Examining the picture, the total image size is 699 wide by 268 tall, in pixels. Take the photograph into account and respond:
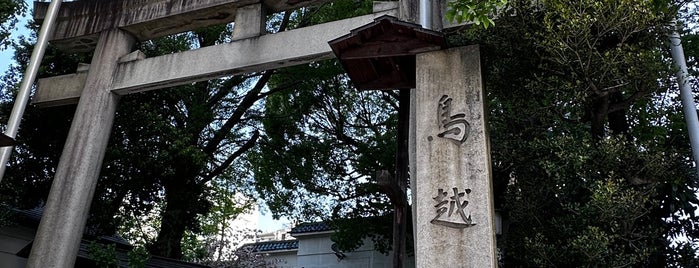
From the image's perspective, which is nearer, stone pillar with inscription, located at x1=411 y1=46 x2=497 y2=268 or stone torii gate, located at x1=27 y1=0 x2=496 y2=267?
stone pillar with inscription, located at x1=411 y1=46 x2=497 y2=268

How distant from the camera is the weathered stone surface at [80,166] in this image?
7.38m

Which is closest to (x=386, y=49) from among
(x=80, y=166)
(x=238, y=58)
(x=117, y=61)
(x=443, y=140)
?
(x=443, y=140)

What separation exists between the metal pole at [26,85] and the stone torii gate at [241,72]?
0.72 meters

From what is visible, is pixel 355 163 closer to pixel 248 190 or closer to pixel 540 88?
pixel 248 190

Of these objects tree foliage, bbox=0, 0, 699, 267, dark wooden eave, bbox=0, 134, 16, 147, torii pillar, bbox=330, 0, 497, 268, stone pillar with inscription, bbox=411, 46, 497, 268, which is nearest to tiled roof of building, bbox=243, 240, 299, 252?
tree foliage, bbox=0, 0, 699, 267

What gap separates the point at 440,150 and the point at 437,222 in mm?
644

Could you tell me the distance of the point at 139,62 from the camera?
8.45 meters

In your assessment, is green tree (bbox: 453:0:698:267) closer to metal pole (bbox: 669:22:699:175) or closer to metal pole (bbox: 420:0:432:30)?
metal pole (bbox: 669:22:699:175)

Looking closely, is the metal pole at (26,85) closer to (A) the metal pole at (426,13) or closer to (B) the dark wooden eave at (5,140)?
(B) the dark wooden eave at (5,140)

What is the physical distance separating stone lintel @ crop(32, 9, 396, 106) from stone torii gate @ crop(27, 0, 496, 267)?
16 mm

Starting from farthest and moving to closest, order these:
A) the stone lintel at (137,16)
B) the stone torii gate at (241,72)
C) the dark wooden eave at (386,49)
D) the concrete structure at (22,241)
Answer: the concrete structure at (22,241) → the stone lintel at (137,16) → the dark wooden eave at (386,49) → the stone torii gate at (241,72)

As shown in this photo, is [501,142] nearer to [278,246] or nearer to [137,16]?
[137,16]

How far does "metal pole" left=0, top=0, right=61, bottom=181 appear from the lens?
7.23 m

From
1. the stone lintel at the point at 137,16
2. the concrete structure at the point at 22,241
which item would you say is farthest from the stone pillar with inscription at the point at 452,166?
the concrete structure at the point at 22,241
